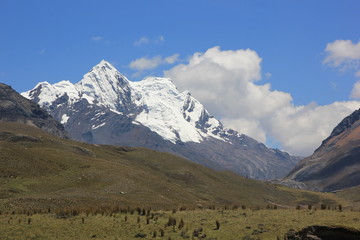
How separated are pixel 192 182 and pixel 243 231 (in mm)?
129018

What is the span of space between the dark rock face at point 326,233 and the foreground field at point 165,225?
93 cm

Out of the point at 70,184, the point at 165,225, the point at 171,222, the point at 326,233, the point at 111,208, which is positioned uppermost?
the point at 70,184

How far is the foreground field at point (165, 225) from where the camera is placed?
38.2 metres

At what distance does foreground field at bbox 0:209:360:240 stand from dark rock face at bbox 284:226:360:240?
0.93 m

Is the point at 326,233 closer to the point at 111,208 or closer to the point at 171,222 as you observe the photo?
the point at 171,222

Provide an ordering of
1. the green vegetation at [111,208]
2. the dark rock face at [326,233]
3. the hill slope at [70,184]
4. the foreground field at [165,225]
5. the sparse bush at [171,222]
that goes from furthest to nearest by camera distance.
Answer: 1. the hill slope at [70,184]
2. the sparse bush at [171,222]
3. the green vegetation at [111,208]
4. the foreground field at [165,225]
5. the dark rock face at [326,233]

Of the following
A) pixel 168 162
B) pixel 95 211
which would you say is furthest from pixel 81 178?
pixel 168 162

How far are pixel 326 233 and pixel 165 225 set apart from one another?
14.3 meters

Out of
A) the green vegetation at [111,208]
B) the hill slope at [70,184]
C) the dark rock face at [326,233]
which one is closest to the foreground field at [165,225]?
the green vegetation at [111,208]

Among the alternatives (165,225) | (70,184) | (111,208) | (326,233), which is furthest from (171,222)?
(70,184)

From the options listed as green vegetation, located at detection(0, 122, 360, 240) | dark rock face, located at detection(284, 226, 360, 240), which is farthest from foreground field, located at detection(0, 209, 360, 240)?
dark rock face, located at detection(284, 226, 360, 240)

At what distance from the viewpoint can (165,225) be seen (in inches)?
1624

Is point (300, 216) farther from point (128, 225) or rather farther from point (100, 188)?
point (100, 188)

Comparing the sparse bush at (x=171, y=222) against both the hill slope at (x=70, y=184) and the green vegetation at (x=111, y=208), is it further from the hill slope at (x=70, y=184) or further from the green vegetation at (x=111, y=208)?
the hill slope at (x=70, y=184)
